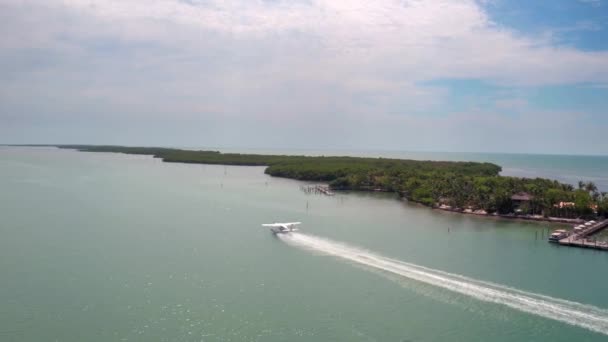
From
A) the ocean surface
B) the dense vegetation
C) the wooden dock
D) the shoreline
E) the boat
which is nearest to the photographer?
the ocean surface

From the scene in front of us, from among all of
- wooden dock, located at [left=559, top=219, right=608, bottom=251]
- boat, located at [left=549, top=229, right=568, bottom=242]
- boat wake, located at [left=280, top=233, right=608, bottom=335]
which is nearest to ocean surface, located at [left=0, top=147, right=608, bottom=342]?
boat wake, located at [left=280, top=233, right=608, bottom=335]

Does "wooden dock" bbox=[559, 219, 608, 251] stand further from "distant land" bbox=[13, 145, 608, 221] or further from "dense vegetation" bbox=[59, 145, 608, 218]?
"dense vegetation" bbox=[59, 145, 608, 218]

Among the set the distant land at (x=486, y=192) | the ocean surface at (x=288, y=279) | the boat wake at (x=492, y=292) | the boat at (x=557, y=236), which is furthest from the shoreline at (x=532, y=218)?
the boat wake at (x=492, y=292)

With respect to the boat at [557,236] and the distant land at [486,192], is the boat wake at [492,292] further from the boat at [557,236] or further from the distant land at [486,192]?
the distant land at [486,192]

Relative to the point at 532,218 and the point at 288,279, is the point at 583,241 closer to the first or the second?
the point at 532,218

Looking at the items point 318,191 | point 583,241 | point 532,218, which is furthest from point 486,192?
point 318,191

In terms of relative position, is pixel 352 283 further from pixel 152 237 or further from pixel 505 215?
pixel 505 215
